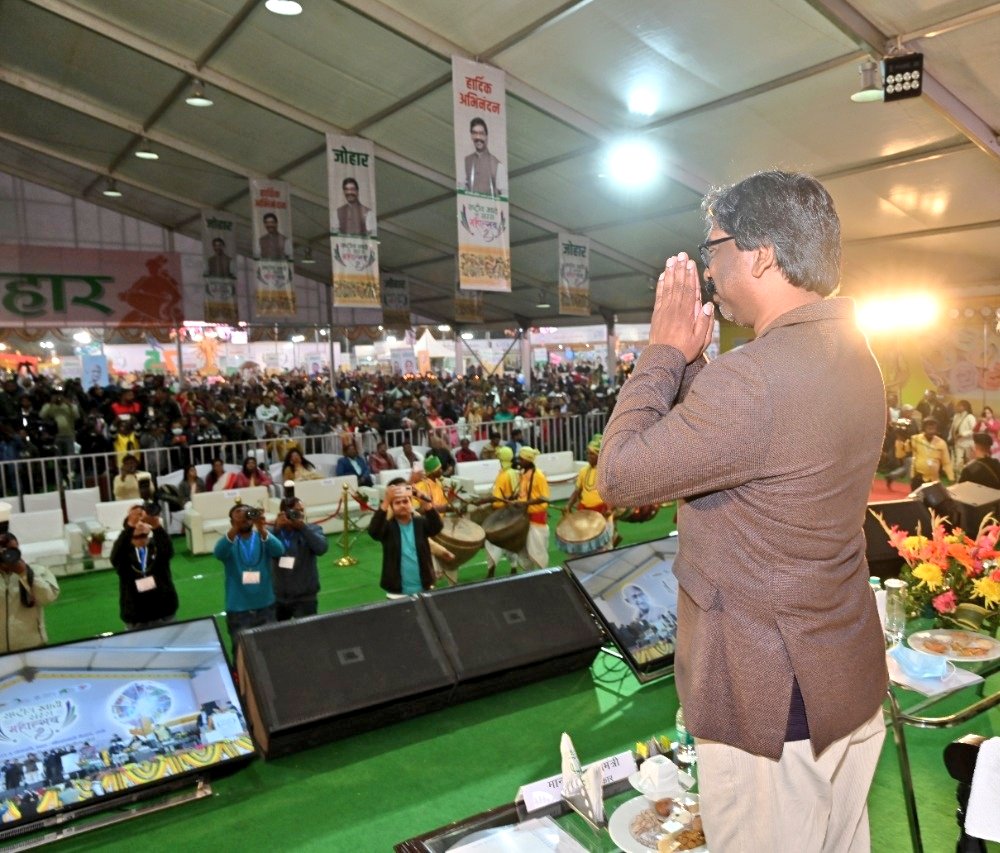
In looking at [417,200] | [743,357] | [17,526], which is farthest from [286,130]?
[743,357]

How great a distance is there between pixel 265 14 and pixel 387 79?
6.35ft

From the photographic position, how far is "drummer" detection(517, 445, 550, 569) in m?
8.49

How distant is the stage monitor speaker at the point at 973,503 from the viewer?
746 cm

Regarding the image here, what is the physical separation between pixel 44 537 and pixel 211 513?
207 centimetres

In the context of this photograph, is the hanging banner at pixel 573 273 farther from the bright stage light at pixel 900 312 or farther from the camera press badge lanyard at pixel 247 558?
the camera press badge lanyard at pixel 247 558

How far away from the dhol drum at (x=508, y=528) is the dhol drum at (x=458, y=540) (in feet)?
0.45

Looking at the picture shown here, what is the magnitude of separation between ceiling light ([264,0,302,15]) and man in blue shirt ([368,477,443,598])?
6338mm

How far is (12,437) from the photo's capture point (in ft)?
41.7

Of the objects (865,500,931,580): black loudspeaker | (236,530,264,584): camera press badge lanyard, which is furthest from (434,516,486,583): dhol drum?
(865,500,931,580): black loudspeaker

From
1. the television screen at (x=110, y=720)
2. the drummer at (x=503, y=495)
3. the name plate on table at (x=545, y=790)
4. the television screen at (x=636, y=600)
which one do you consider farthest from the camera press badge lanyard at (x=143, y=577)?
the name plate on table at (x=545, y=790)

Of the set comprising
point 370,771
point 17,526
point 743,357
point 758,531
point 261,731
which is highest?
point 743,357

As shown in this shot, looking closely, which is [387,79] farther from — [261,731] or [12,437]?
[261,731]

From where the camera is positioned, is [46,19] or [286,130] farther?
[286,130]

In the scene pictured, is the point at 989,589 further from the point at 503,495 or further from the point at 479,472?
the point at 479,472
